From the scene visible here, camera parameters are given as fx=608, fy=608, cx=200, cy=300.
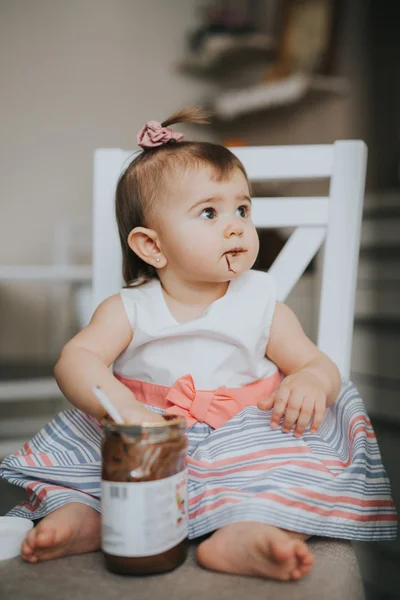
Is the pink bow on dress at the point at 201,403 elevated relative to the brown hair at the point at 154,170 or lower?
lower

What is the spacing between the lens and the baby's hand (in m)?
0.66

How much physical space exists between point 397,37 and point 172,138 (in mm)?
1300

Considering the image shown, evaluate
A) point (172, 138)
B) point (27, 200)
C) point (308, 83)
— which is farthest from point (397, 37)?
point (27, 200)

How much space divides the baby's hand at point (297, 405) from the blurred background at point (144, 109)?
1.47 metres

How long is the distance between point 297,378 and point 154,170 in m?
0.33

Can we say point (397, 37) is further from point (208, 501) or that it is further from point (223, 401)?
point (208, 501)

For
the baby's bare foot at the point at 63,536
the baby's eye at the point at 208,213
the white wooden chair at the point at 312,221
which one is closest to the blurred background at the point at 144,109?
the white wooden chair at the point at 312,221

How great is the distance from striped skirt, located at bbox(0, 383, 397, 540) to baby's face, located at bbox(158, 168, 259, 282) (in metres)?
0.19

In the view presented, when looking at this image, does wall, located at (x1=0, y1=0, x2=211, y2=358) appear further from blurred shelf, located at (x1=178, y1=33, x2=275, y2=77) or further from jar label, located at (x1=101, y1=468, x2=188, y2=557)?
jar label, located at (x1=101, y1=468, x2=188, y2=557)

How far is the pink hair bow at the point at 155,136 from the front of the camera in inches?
32.4

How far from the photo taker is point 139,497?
0.51 meters

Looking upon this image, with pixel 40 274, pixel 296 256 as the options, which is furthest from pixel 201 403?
pixel 40 274

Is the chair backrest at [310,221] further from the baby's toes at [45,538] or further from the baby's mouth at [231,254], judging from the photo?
the baby's toes at [45,538]

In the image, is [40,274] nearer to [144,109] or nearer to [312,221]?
[312,221]
